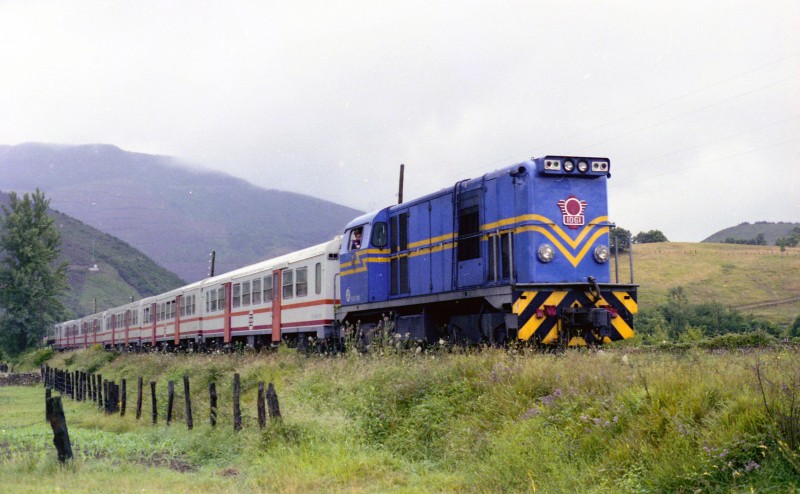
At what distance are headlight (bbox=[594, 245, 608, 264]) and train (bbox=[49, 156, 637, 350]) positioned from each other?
0.02 metres

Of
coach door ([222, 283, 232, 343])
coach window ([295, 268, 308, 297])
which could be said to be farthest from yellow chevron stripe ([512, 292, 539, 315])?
coach door ([222, 283, 232, 343])

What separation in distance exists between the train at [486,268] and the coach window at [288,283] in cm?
138

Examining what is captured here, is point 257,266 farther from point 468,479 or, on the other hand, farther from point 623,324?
point 468,479

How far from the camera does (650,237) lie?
84.6 meters

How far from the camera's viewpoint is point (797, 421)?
580cm

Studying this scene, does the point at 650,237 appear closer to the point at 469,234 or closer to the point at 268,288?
the point at 268,288

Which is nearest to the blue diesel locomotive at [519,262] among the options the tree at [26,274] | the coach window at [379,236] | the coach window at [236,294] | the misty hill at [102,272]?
the coach window at [379,236]

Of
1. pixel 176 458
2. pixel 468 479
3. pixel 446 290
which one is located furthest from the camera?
pixel 446 290

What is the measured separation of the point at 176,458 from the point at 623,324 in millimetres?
8071

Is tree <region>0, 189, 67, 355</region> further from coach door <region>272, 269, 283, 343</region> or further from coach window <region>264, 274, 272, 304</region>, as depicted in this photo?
coach door <region>272, 269, 283, 343</region>

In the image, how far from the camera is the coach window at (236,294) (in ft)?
97.1

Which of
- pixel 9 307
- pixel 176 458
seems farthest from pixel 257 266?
pixel 9 307

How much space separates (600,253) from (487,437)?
22.4 ft

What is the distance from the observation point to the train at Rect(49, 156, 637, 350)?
1327cm
